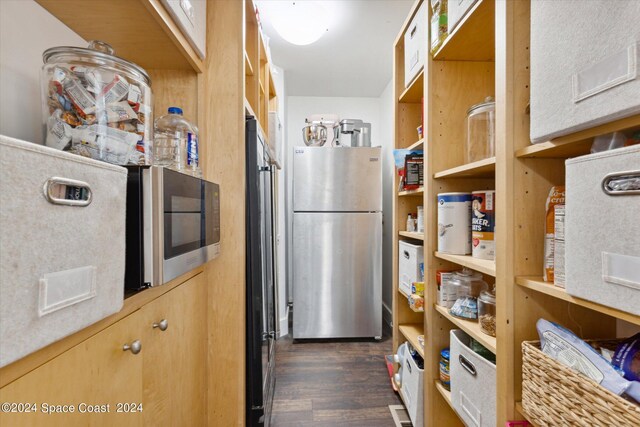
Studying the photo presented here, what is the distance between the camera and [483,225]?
1.13 metres

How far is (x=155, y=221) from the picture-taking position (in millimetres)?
646

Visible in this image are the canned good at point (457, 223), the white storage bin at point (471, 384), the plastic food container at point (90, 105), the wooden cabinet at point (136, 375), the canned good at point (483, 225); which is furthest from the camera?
the canned good at point (457, 223)

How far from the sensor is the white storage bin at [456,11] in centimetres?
108

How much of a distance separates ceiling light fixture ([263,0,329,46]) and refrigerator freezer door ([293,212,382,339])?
1470mm

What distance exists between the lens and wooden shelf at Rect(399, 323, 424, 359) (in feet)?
5.38

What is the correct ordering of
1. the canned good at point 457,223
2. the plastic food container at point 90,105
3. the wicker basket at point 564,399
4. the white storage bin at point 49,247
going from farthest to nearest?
the canned good at point 457,223 → the plastic food container at point 90,105 → the wicker basket at point 564,399 → the white storage bin at point 49,247

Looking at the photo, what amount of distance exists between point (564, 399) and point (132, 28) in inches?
57.2

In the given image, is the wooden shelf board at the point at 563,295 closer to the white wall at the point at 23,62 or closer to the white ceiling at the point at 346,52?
the white wall at the point at 23,62

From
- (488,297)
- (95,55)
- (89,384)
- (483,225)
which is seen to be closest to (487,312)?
(488,297)

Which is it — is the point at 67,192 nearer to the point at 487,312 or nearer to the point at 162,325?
the point at 162,325

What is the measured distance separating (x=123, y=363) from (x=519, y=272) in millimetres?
1016

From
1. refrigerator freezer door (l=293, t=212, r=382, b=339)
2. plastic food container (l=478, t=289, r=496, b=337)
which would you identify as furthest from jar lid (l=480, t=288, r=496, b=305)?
refrigerator freezer door (l=293, t=212, r=382, b=339)

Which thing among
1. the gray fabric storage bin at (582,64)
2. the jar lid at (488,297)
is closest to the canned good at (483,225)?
the jar lid at (488,297)

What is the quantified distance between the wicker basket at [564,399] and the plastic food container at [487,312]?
0.23 m
